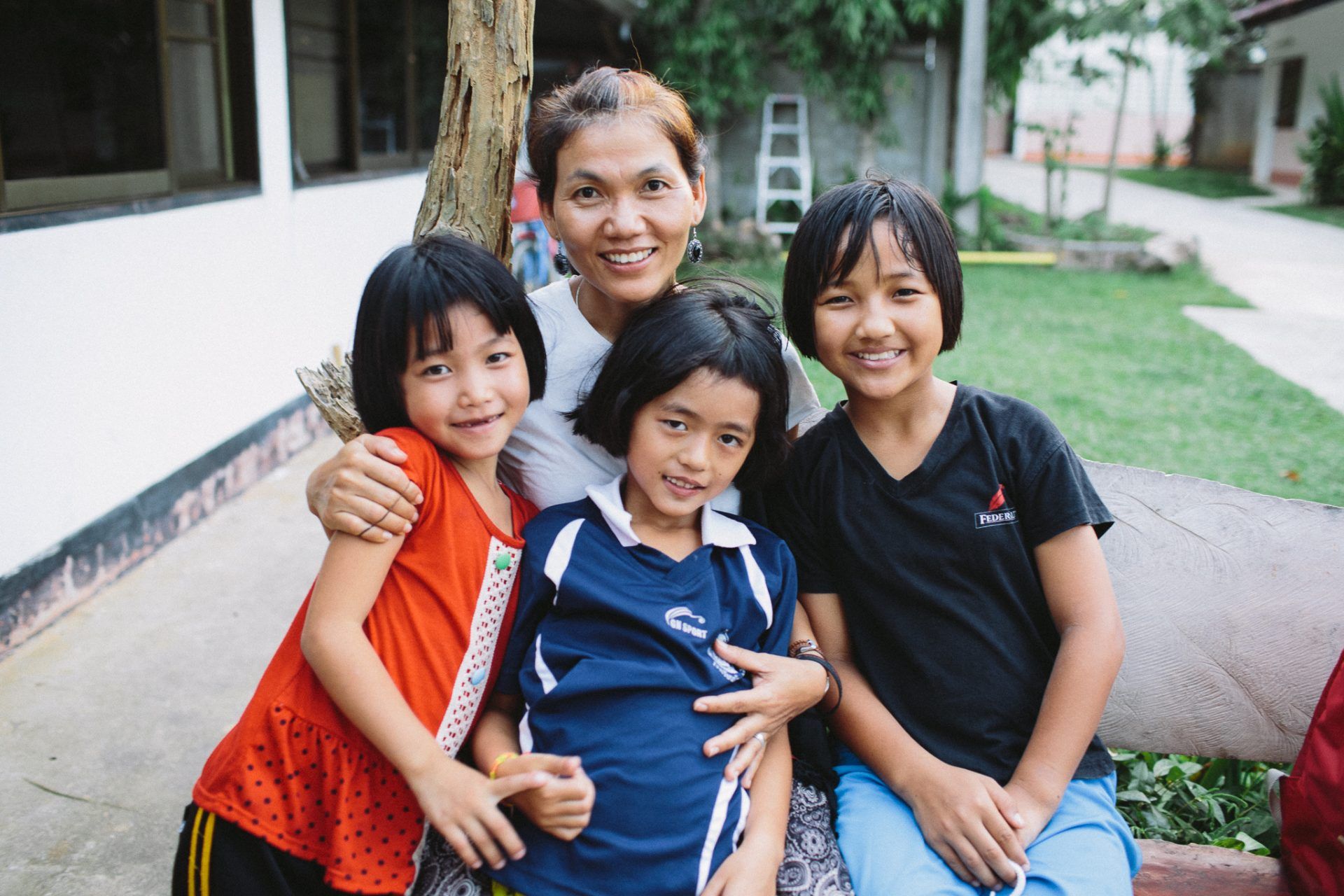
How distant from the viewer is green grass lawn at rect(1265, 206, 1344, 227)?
13555mm

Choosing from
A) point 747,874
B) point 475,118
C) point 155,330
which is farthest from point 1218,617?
point 155,330

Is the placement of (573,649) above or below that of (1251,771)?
above

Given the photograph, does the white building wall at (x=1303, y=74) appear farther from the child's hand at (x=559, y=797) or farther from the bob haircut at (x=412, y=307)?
the child's hand at (x=559, y=797)

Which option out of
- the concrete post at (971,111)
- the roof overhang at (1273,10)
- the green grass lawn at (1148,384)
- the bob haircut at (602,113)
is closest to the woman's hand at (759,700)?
the bob haircut at (602,113)

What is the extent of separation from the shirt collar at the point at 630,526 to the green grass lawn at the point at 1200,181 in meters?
18.3

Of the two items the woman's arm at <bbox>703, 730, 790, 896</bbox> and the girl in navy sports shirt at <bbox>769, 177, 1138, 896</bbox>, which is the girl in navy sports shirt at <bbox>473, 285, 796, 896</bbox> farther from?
the girl in navy sports shirt at <bbox>769, 177, 1138, 896</bbox>

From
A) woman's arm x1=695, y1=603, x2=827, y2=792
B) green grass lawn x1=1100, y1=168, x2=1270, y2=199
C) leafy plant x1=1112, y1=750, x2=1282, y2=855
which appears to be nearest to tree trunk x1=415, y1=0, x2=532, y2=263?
woman's arm x1=695, y1=603, x2=827, y2=792

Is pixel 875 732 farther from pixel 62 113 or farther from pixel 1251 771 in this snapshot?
pixel 62 113

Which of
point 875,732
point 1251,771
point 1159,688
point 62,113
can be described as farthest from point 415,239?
point 62,113

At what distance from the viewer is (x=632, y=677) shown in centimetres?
147

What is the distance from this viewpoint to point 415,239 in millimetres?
1808

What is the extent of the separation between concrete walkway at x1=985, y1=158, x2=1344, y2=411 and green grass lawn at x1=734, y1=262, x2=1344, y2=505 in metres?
0.22

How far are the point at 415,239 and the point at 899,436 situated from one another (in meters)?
0.88

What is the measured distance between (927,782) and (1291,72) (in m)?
21.6
